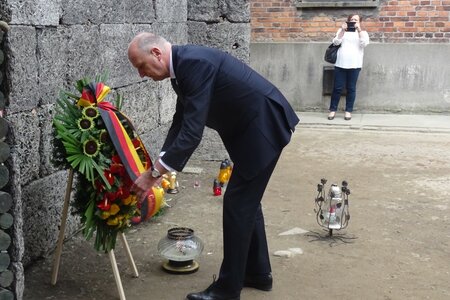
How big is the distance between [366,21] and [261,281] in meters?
7.82

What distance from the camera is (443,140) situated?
30.1ft

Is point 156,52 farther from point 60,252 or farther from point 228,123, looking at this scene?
point 60,252

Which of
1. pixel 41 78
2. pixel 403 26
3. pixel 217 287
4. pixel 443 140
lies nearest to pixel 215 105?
pixel 217 287

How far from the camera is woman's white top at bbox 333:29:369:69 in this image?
406 inches

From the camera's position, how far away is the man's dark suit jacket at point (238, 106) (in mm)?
3467

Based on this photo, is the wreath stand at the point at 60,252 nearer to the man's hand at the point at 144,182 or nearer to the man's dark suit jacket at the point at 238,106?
the man's hand at the point at 144,182

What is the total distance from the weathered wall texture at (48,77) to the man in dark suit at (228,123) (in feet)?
2.74

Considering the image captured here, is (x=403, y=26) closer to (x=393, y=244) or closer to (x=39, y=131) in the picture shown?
(x=393, y=244)

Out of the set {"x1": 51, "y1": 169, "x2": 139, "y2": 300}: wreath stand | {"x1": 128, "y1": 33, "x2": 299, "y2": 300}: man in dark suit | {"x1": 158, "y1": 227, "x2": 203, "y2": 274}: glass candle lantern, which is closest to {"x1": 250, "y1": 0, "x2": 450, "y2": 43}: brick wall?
{"x1": 158, "y1": 227, "x2": 203, "y2": 274}: glass candle lantern

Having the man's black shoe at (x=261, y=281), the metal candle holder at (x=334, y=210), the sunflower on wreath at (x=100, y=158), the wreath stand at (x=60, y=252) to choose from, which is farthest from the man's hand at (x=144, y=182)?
the metal candle holder at (x=334, y=210)

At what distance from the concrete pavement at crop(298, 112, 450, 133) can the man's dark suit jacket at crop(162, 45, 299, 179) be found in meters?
6.57

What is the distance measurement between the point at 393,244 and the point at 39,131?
9.31 feet

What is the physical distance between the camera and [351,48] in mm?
10320

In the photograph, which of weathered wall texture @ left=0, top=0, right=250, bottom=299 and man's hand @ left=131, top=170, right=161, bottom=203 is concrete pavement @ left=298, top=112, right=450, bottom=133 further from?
man's hand @ left=131, top=170, right=161, bottom=203
